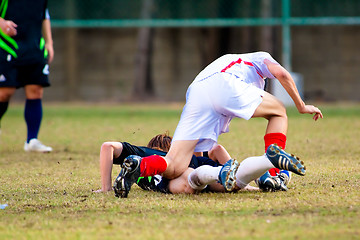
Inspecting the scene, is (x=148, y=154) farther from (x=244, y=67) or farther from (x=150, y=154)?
(x=244, y=67)

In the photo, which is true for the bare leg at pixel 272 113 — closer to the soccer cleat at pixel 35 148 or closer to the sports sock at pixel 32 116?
the soccer cleat at pixel 35 148

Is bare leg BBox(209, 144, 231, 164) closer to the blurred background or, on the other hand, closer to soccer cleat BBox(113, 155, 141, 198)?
soccer cleat BBox(113, 155, 141, 198)

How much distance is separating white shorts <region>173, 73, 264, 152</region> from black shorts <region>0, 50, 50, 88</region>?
113 inches

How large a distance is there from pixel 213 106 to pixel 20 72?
10.2 feet

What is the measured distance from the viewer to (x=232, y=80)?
13.1 ft

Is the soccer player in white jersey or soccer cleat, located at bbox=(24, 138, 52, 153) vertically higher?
the soccer player in white jersey

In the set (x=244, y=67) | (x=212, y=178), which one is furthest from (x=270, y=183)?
(x=244, y=67)

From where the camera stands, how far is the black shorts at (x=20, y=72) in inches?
249

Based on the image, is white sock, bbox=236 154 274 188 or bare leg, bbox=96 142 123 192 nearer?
white sock, bbox=236 154 274 188

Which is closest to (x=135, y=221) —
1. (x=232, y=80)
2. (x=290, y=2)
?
(x=232, y=80)

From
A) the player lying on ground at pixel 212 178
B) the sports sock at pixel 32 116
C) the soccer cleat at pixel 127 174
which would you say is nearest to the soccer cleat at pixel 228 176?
the player lying on ground at pixel 212 178

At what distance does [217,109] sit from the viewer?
397 centimetres

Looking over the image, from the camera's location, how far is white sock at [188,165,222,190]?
12.3ft

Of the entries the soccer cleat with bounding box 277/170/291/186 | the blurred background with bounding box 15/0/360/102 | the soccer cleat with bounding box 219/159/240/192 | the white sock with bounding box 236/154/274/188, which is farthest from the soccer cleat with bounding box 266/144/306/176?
the blurred background with bounding box 15/0/360/102
